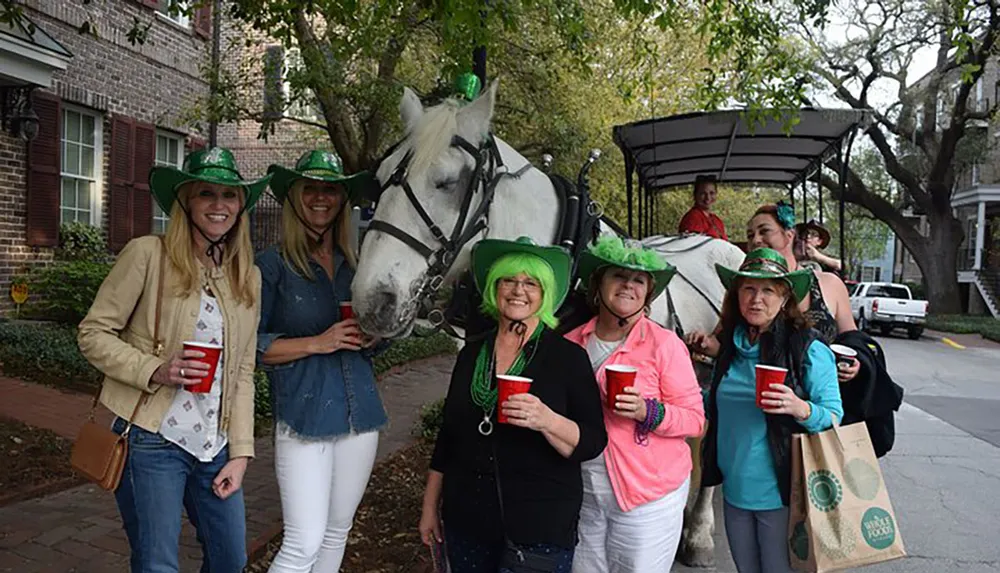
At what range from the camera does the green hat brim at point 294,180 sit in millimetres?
2641

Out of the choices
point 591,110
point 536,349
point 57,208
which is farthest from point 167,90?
point 536,349

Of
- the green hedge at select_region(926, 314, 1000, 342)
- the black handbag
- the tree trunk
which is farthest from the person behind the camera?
the tree trunk

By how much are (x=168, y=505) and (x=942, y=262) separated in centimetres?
3092

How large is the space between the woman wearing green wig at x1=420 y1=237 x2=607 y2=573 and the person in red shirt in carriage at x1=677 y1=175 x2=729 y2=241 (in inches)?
151

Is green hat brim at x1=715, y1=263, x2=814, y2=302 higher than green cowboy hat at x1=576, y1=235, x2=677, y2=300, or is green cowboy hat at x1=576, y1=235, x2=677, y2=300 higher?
green cowboy hat at x1=576, y1=235, x2=677, y2=300

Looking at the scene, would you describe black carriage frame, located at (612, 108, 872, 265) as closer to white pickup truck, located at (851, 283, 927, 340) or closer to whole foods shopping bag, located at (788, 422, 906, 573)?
Answer: whole foods shopping bag, located at (788, 422, 906, 573)

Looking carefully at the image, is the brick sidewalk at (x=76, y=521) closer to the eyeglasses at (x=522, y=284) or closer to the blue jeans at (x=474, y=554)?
the blue jeans at (x=474, y=554)

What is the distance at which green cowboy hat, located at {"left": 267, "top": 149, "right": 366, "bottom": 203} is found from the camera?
2650mm

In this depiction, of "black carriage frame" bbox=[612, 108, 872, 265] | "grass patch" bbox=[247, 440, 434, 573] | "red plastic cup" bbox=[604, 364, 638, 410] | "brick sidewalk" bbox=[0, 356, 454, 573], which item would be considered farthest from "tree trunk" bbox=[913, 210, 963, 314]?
"red plastic cup" bbox=[604, 364, 638, 410]

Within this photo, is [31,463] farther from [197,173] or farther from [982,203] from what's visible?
[982,203]

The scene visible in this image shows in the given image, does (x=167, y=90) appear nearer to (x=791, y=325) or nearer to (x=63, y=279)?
(x=63, y=279)

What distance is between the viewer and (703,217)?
6129 millimetres

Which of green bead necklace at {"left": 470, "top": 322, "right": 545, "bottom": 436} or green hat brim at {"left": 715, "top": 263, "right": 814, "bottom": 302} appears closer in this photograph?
green bead necklace at {"left": 470, "top": 322, "right": 545, "bottom": 436}

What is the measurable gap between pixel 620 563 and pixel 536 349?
2.69 ft
